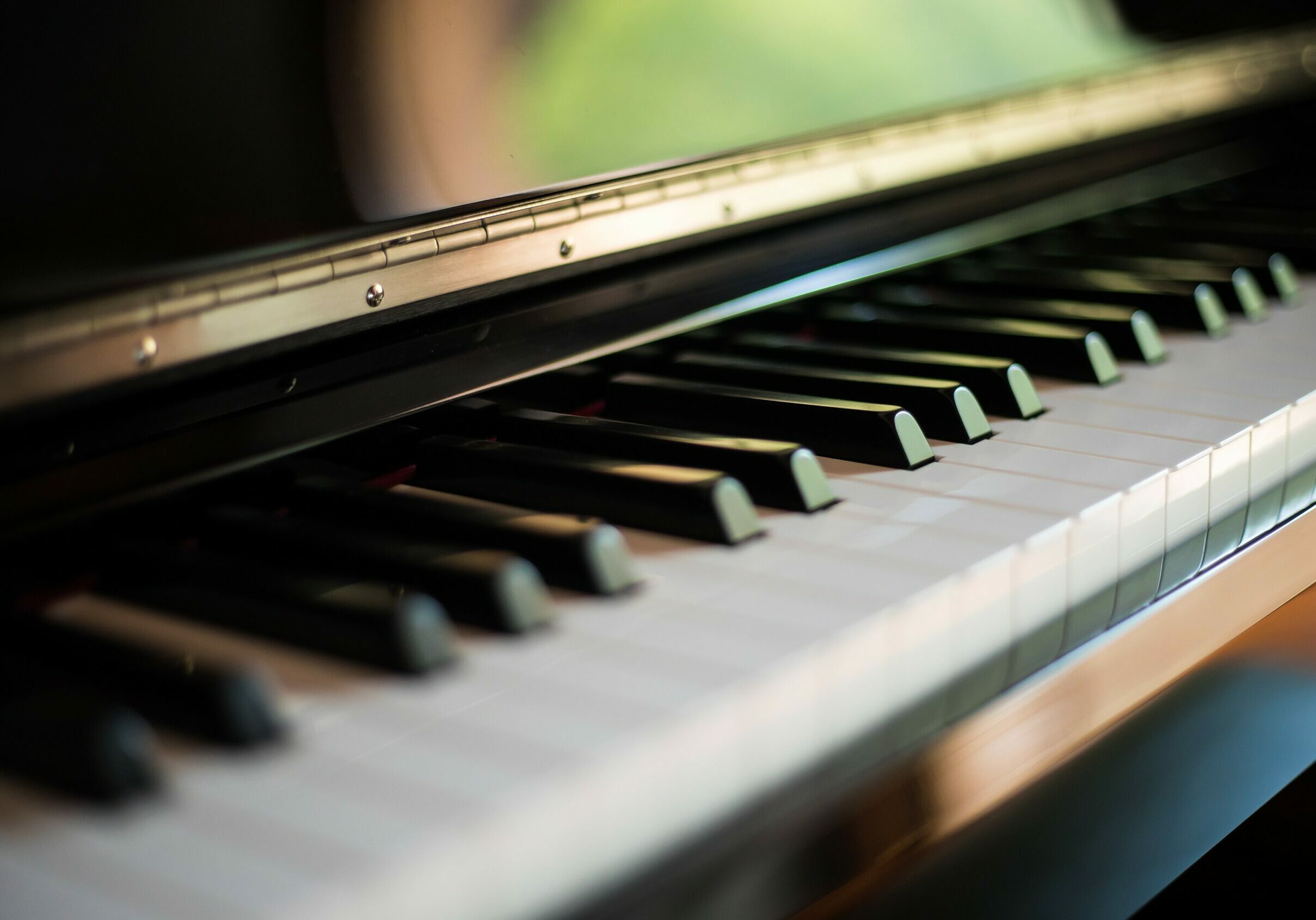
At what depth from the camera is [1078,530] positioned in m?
0.75

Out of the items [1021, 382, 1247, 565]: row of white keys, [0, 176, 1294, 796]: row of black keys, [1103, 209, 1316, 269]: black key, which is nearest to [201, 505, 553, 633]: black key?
[0, 176, 1294, 796]: row of black keys

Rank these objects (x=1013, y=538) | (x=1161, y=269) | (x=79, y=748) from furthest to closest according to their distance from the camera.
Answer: (x=1161, y=269)
(x=1013, y=538)
(x=79, y=748)

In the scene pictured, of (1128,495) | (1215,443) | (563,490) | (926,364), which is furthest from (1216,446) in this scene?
(563,490)

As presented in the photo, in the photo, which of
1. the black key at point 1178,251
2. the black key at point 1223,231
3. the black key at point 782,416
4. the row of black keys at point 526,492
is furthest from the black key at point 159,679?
the black key at point 1223,231

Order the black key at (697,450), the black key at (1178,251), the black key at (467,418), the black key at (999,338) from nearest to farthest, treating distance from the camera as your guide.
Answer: the black key at (697,450) → the black key at (467,418) → the black key at (999,338) → the black key at (1178,251)

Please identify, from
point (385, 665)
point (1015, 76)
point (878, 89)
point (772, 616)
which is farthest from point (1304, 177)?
point (385, 665)

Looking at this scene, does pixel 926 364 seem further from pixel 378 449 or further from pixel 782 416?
pixel 378 449

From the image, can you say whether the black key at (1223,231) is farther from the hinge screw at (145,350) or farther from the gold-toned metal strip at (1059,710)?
the hinge screw at (145,350)

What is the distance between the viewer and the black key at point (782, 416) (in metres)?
0.87

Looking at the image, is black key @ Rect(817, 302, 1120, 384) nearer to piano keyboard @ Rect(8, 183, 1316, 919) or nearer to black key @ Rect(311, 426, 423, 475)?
piano keyboard @ Rect(8, 183, 1316, 919)

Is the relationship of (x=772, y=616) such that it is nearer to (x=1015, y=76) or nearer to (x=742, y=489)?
(x=742, y=489)

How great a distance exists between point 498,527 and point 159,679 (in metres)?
0.21

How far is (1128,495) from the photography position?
0.79m

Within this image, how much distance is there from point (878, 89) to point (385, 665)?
928 mm
